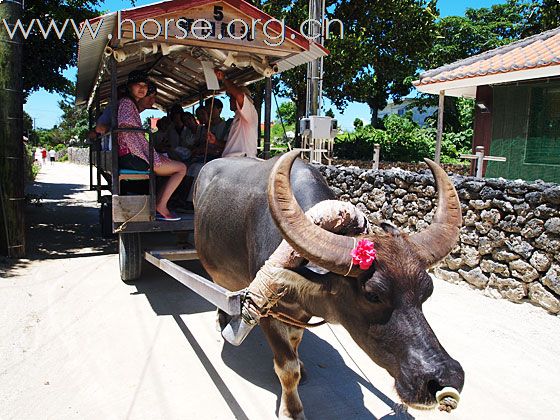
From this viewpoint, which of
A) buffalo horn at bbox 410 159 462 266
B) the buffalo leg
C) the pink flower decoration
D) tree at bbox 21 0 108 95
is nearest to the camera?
the pink flower decoration

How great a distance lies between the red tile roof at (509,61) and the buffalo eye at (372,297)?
7393 millimetres

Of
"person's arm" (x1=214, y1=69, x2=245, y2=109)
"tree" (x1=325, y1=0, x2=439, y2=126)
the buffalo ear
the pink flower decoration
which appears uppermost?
"tree" (x1=325, y1=0, x2=439, y2=126)

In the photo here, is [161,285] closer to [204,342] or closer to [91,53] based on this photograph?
[204,342]

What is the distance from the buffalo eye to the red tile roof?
7.39m

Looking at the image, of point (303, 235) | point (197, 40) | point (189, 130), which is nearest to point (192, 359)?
point (303, 235)

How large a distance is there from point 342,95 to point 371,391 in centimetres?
1454

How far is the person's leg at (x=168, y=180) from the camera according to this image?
486 centimetres

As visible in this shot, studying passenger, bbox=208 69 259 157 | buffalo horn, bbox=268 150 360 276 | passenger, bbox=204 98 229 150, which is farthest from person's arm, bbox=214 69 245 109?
buffalo horn, bbox=268 150 360 276

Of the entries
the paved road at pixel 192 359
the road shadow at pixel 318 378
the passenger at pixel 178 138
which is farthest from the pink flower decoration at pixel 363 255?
the passenger at pixel 178 138

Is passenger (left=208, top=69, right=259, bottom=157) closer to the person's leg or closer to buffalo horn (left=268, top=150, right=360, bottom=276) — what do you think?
the person's leg

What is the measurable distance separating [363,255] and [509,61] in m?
8.70

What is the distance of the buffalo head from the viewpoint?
172 centimetres

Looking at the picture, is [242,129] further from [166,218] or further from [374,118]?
[374,118]

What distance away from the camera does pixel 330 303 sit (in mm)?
2090
